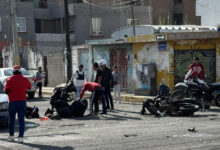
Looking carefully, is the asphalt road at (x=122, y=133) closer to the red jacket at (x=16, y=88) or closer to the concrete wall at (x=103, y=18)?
the red jacket at (x=16, y=88)

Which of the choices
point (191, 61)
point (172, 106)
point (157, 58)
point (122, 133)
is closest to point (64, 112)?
point (172, 106)

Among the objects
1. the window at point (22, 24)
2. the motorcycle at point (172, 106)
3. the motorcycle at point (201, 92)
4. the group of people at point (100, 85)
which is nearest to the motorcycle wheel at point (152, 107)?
the motorcycle at point (172, 106)

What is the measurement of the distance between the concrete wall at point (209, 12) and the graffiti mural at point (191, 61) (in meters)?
26.1

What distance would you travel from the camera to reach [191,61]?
60.2ft

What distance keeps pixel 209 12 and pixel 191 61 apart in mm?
28045

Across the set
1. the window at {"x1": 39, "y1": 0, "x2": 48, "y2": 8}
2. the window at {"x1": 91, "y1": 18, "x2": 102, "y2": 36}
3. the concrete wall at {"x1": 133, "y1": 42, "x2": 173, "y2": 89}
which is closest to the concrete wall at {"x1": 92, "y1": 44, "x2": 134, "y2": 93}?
the concrete wall at {"x1": 133, "y1": 42, "x2": 173, "y2": 89}

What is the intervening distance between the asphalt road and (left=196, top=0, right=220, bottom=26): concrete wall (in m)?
32.0

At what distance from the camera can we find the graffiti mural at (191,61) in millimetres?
17562

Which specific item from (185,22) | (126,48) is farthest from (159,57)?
(185,22)

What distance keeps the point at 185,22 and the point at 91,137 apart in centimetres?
4039

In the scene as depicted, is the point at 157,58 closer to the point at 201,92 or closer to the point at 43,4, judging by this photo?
the point at 201,92

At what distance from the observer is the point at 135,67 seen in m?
20.8

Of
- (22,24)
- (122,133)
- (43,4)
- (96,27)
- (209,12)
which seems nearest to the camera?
(122,133)

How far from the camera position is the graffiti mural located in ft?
57.6
